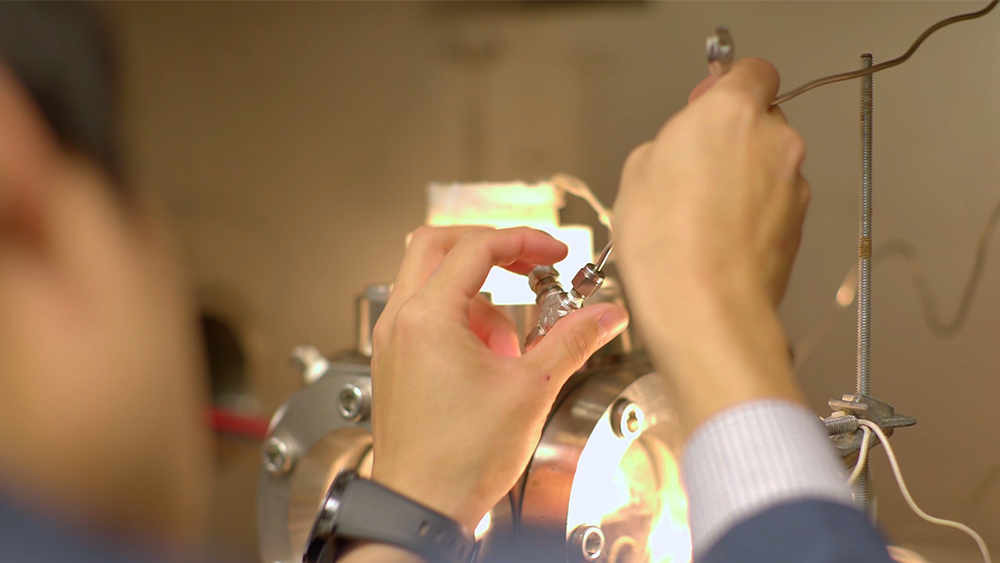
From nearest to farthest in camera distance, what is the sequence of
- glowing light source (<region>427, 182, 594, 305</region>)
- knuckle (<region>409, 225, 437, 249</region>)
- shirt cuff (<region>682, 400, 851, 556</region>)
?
shirt cuff (<region>682, 400, 851, 556</region>) → knuckle (<region>409, 225, 437, 249</region>) → glowing light source (<region>427, 182, 594, 305</region>)

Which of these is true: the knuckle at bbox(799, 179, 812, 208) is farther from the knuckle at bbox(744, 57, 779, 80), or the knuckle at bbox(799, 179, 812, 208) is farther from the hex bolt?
the hex bolt

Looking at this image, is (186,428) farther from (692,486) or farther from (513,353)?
(692,486)

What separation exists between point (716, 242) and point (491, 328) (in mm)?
208

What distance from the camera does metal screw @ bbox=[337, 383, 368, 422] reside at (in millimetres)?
596

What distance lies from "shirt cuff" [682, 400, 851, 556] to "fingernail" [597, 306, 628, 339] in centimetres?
A: 14

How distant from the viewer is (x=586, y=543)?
1.63 ft

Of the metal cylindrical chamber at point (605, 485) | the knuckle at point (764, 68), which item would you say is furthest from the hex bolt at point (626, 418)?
the knuckle at point (764, 68)

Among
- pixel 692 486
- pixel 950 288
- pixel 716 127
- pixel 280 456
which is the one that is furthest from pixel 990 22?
pixel 280 456

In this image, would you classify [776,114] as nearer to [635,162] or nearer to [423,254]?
[635,162]

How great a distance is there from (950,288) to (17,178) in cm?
80

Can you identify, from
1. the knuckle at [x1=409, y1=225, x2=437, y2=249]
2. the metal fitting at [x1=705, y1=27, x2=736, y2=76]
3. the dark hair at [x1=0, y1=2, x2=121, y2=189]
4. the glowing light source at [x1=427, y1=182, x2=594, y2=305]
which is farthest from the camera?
the dark hair at [x1=0, y1=2, x2=121, y2=189]

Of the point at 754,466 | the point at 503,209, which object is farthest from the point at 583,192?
the point at 754,466

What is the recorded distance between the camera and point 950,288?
0.65 m

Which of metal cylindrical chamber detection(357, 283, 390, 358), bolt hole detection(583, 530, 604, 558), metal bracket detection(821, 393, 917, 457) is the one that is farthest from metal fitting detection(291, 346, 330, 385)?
metal bracket detection(821, 393, 917, 457)
